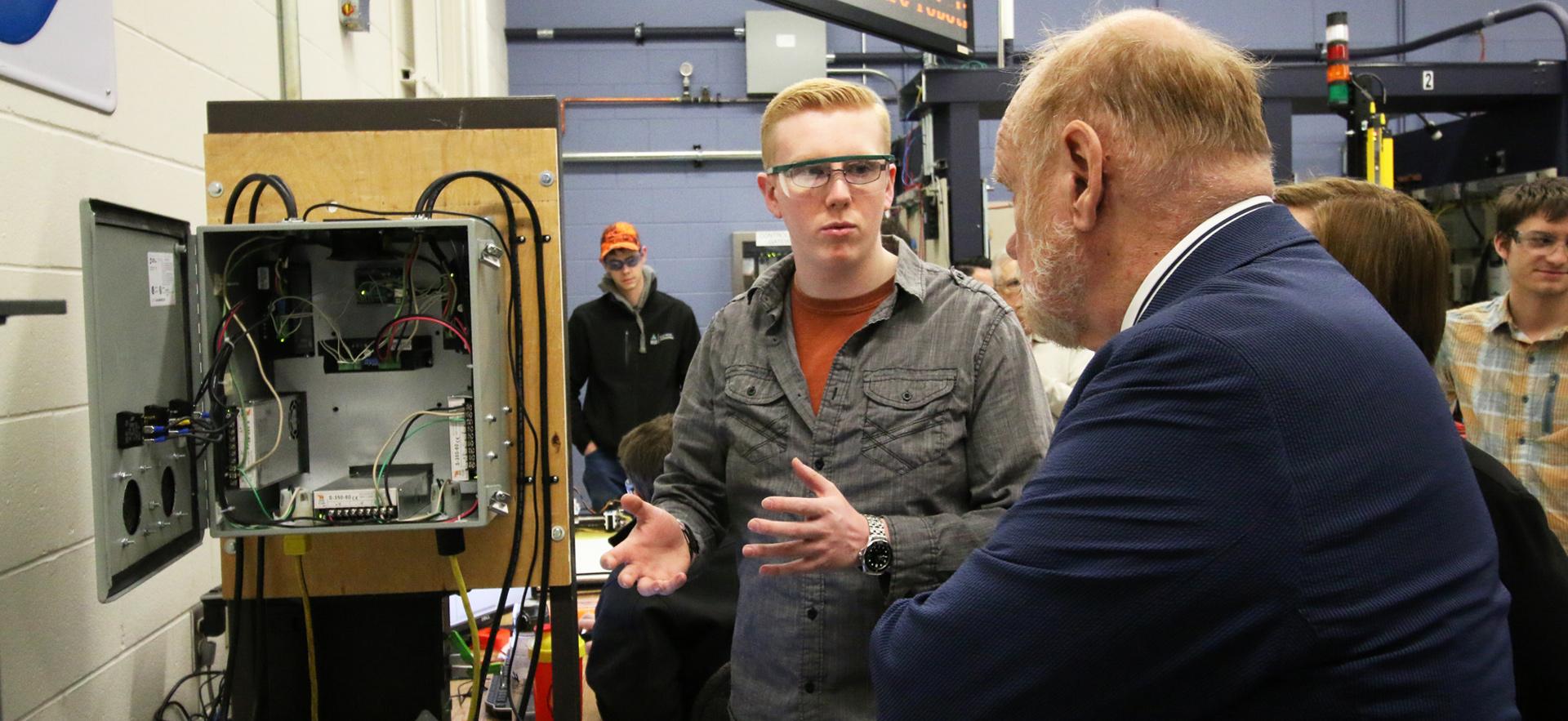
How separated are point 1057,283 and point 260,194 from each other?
3.39 ft

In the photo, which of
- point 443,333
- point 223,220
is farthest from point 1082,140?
point 223,220

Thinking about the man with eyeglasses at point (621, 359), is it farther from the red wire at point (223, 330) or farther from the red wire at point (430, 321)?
the red wire at point (223, 330)

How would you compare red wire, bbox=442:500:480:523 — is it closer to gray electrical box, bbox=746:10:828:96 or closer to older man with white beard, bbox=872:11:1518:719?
older man with white beard, bbox=872:11:1518:719

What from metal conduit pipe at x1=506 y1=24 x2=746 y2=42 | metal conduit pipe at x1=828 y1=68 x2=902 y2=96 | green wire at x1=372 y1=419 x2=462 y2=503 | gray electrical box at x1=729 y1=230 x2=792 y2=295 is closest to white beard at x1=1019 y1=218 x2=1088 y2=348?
Result: green wire at x1=372 y1=419 x2=462 y2=503

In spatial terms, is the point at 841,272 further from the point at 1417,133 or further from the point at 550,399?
the point at 1417,133

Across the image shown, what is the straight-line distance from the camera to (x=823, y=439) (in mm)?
1306

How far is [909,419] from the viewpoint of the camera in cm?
129

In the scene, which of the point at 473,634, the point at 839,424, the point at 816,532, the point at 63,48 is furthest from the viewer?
the point at 63,48

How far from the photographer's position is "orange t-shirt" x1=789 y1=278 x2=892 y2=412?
1372mm

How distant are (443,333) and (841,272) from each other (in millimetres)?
559

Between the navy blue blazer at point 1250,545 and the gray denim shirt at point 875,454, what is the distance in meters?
0.49

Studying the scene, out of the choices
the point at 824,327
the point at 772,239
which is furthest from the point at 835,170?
the point at 772,239

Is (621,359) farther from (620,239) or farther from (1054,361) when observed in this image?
(1054,361)

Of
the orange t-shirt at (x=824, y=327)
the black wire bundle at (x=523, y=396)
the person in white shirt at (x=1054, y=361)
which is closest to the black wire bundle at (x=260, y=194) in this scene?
the black wire bundle at (x=523, y=396)
